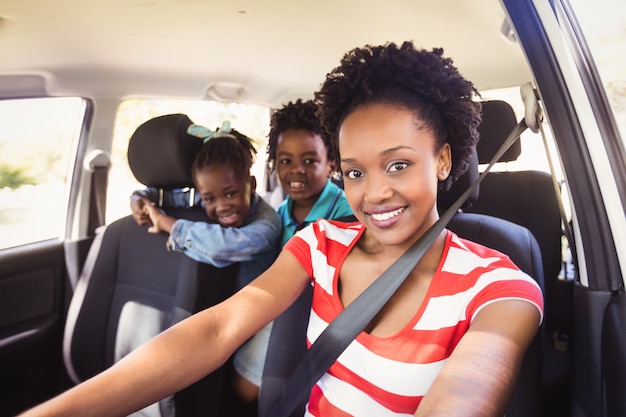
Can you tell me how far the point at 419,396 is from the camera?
95 centimetres

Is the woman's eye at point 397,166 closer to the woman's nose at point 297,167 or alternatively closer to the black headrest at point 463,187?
the black headrest at point 463,187

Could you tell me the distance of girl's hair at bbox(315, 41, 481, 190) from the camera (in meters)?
1.12

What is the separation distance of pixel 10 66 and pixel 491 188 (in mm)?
2106

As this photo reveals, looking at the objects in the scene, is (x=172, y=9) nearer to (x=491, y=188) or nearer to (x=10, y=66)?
(x=10, y=66)

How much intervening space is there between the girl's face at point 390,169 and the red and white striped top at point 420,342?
138mm

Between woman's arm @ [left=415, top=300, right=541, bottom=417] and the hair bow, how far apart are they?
1340 mm

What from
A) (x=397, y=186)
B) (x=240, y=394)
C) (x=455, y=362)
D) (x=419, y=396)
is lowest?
(x=240, y=394)

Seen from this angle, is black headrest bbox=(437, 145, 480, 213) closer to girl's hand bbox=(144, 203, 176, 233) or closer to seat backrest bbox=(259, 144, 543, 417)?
seat backrest bbox=(259, 144, 543, 417)

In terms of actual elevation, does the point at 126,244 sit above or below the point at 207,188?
below

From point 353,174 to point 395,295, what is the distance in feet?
1.03

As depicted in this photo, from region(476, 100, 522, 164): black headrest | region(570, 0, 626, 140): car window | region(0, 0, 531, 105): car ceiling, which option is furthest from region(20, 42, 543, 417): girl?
region(0, 0, 531, 105): car ceiling

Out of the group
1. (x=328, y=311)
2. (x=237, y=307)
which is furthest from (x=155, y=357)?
(x=328, y=311)

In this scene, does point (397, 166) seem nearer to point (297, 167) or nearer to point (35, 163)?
point (297, 167)

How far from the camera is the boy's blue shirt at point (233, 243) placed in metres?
1.66
